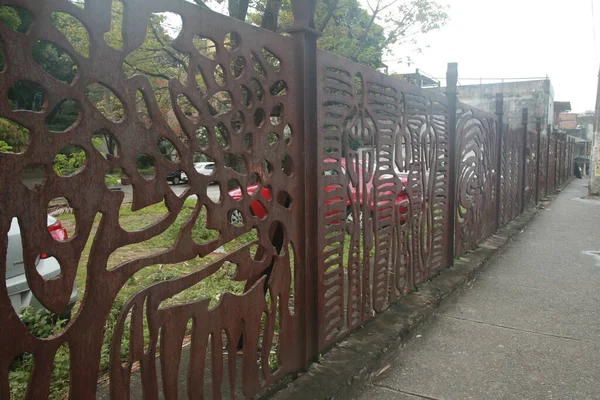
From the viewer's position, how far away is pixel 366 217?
3.37 meters

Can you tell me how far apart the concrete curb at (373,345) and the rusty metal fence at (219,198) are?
0.11m

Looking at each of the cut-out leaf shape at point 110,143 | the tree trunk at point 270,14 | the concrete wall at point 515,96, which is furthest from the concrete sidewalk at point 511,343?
the concrete wall at point 515,96

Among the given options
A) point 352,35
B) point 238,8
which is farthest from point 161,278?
point 352,35

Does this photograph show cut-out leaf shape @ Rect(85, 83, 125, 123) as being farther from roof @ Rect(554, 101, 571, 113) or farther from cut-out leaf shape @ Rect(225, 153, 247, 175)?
roof @ Rect(554, 101, 571, 113)

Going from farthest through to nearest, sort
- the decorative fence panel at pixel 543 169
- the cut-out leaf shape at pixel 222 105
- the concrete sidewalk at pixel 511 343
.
Answer: the decorative fence panel at pixel 543 169 < the concrete sidewalk at pixel 511 343 < the cut-out leaf shape at pixel 222 105

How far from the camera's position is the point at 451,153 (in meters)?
5.02

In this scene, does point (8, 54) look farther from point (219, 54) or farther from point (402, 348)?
point (402, 348)

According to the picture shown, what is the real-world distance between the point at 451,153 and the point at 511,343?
84.6 inches

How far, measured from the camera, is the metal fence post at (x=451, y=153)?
193 inches

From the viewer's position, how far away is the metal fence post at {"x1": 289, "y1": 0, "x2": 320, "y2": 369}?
258cm

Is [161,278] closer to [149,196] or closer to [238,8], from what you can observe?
[149,196]

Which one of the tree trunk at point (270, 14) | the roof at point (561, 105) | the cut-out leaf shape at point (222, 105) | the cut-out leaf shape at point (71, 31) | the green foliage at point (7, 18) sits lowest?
the cut-out leaf shape at point (222, 105)

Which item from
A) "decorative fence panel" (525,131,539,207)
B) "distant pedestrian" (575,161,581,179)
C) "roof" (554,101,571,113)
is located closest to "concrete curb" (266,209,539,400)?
"decorative fence panel" (525,131,539,207)

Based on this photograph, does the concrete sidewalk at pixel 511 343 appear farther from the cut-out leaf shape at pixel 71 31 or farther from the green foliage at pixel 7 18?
the cut-out leaf shape at pixel 71 31
